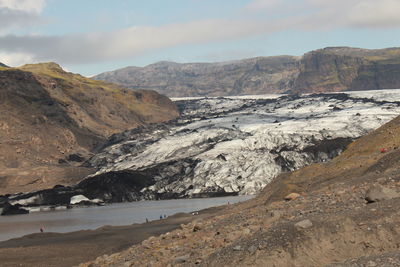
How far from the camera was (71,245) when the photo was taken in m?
56.0

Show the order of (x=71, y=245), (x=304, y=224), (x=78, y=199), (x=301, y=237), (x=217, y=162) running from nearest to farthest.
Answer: (x=301, y=237)
(x=304, y=224)
(x=71, y=245)
(x=78, y=199)
(x=217, y=162)

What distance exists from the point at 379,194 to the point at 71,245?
1484 inches

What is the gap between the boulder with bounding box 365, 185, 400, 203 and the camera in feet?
76.6

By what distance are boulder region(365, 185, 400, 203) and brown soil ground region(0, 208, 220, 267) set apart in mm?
25721

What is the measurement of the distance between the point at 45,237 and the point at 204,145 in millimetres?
106946

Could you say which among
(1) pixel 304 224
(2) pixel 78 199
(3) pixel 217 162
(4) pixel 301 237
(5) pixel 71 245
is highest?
(1) pixel 304 224

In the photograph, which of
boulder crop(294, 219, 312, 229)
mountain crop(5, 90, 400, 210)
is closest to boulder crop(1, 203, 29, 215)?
mountain crop(5, 90, 400, 210)

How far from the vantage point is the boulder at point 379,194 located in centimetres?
2336

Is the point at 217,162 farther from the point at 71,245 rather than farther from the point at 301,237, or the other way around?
the point at 301,237

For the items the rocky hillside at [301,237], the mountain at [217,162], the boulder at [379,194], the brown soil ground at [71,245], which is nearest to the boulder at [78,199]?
the mountain at [217,162]

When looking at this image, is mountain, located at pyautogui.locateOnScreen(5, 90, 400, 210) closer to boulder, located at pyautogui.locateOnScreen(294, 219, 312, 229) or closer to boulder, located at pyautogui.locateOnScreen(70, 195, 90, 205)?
boulder, located at pyautogui.locateOnScreen(70, 195, 90, 205)

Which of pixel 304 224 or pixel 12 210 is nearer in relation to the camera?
pixel 304 224

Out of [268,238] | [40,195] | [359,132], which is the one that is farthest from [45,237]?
[359,132]

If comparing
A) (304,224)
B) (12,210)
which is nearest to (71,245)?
(304,224)
